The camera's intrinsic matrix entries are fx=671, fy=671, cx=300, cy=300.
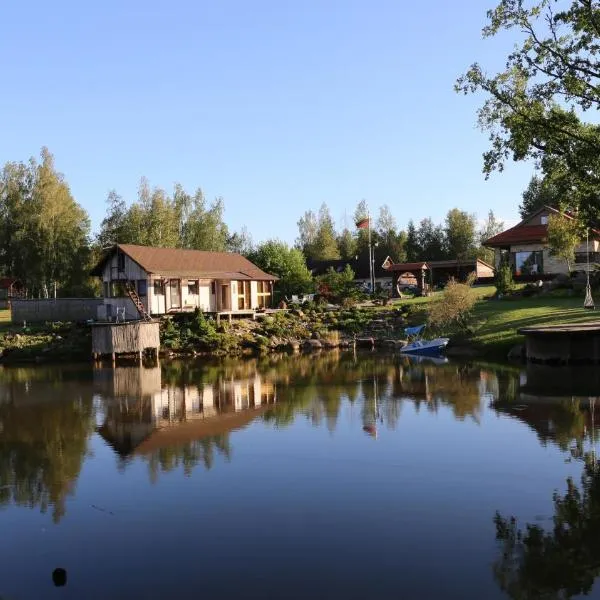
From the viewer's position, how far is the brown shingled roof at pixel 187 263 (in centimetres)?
4294

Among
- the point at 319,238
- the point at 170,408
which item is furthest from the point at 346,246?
the point at 170,408

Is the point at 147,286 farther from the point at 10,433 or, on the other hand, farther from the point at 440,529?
the point at 440,529

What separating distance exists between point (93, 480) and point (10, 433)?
6308 millimetres

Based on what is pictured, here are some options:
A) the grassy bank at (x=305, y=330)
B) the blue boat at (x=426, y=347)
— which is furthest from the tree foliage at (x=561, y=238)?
the blue boat at (x=426, y=347)

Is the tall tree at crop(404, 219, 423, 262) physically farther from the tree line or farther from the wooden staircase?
the wooden staircase

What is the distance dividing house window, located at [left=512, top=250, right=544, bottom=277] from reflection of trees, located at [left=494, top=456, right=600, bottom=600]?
42670 mm

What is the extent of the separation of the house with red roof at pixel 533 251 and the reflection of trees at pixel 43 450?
3775cm

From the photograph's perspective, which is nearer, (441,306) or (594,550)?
(594,550)

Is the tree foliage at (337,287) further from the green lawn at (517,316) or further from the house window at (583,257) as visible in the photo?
the house window at (583,257)

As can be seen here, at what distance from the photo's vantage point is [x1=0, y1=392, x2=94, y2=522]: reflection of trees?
508 inches

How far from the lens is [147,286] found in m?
41.8

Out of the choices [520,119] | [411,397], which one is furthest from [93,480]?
[520,119]

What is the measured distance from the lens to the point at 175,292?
43.8 m

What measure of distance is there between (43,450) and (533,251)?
43755 mm
